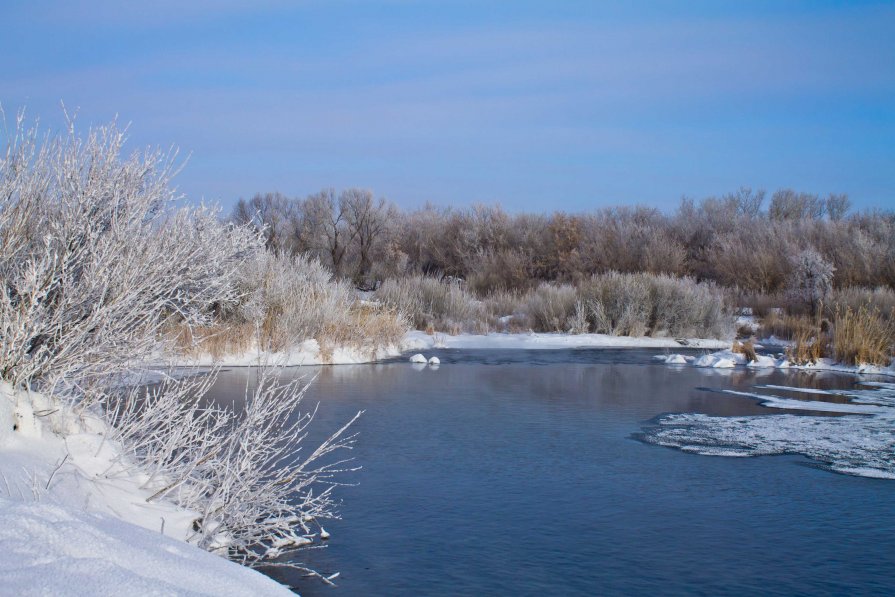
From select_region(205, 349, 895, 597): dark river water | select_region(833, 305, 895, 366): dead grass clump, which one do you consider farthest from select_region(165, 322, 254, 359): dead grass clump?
select_region(833, 305, 895, 366): dead grass clump

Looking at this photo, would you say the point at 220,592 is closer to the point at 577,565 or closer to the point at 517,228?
the point at 577,565

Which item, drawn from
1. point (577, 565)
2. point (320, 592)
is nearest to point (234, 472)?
point (320, 592)

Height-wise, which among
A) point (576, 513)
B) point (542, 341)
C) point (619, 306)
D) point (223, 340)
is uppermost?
point (619, 306)

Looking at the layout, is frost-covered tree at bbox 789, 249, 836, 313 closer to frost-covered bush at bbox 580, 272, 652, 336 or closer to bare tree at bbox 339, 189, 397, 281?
frost-covered bush at bbox 580, 272, 652, 336

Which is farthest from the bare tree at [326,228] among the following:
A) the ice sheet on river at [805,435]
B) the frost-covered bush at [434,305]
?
the ice sheet on river at [805,435]

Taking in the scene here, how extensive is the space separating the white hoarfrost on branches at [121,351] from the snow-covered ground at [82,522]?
4 cm

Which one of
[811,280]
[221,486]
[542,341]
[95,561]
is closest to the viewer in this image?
[95,561]

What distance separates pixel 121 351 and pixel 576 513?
306 centimetres

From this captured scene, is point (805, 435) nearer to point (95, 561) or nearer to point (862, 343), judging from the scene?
point (862, 343)

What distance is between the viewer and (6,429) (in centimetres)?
438

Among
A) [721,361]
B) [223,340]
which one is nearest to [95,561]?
[223,340]

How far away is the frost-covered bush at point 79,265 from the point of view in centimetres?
498

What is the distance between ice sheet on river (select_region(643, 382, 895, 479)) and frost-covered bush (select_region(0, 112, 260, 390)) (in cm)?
466

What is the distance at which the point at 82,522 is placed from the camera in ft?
10.5
